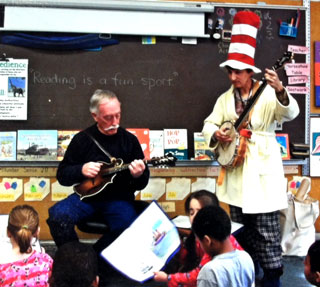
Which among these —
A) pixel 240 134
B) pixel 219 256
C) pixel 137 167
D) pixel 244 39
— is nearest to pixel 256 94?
pixel 240 134

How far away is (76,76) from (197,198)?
164cm

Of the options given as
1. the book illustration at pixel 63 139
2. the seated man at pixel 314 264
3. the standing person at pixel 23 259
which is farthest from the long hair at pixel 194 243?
the book illustration at pixel 63 139

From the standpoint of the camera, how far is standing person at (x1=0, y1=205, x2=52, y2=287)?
2.01 m

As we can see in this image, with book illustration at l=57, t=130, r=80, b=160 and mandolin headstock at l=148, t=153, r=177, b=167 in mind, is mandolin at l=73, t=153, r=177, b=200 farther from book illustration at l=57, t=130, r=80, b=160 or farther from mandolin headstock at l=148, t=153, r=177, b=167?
book illustration at l=57, t=130, r=80, b=160

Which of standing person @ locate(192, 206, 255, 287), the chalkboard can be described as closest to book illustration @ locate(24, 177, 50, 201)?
the chalkboard

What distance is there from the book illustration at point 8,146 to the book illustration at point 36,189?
256 millimetres

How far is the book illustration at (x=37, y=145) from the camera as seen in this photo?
11.6ft

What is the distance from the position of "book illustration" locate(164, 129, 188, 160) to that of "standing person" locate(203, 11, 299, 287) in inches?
28.1

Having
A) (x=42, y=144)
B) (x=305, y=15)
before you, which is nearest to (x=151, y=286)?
(x=42, y=144)

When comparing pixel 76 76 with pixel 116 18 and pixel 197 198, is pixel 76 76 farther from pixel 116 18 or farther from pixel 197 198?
pixel 197 198

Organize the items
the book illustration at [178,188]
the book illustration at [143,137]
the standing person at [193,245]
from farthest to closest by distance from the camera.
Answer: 1. the book illustration at [178,188]
2. the book illustration at [143,137]
3. the standing person at [193,245]

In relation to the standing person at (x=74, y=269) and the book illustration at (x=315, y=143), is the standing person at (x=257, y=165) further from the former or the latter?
the standing person at (x=74, y=269)

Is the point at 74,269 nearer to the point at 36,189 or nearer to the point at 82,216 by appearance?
the point at 82,216

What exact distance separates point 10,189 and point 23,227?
4.75 ft
